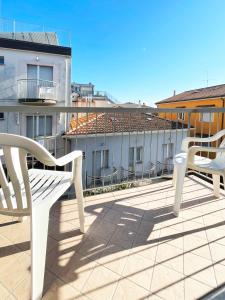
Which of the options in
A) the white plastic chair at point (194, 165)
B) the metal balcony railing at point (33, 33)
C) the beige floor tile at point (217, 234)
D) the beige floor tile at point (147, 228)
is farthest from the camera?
the metal balcony railing at point (33, 33)

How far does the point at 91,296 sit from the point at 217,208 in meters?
1.70

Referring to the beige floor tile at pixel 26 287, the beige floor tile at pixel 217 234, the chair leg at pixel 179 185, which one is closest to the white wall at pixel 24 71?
the chair leg at pixel 179 185

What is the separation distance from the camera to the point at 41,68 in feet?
33.9

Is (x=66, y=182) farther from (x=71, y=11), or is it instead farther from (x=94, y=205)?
(x=71, y=11)

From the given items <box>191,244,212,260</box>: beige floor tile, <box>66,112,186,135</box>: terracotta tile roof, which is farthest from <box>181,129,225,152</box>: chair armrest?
<box>66,112,186,135</box>: terracotta tile roof

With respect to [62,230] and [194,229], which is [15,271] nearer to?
[62,230]

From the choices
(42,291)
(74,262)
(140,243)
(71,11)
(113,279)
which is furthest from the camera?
(71,11)

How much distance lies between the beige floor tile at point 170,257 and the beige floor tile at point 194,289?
0.35 ft

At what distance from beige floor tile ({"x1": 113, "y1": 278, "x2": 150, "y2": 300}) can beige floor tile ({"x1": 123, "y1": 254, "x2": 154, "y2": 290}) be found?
3 cm

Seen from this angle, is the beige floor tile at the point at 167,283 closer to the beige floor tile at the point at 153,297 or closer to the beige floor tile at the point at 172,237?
the beige floor tile at the point at 153,297

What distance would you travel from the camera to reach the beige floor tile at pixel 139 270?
1.42m

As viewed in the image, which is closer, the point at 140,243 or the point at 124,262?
the point at 124,262

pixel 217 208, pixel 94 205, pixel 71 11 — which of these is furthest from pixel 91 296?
pixel 71 11

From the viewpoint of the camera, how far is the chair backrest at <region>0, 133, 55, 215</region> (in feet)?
3.53
